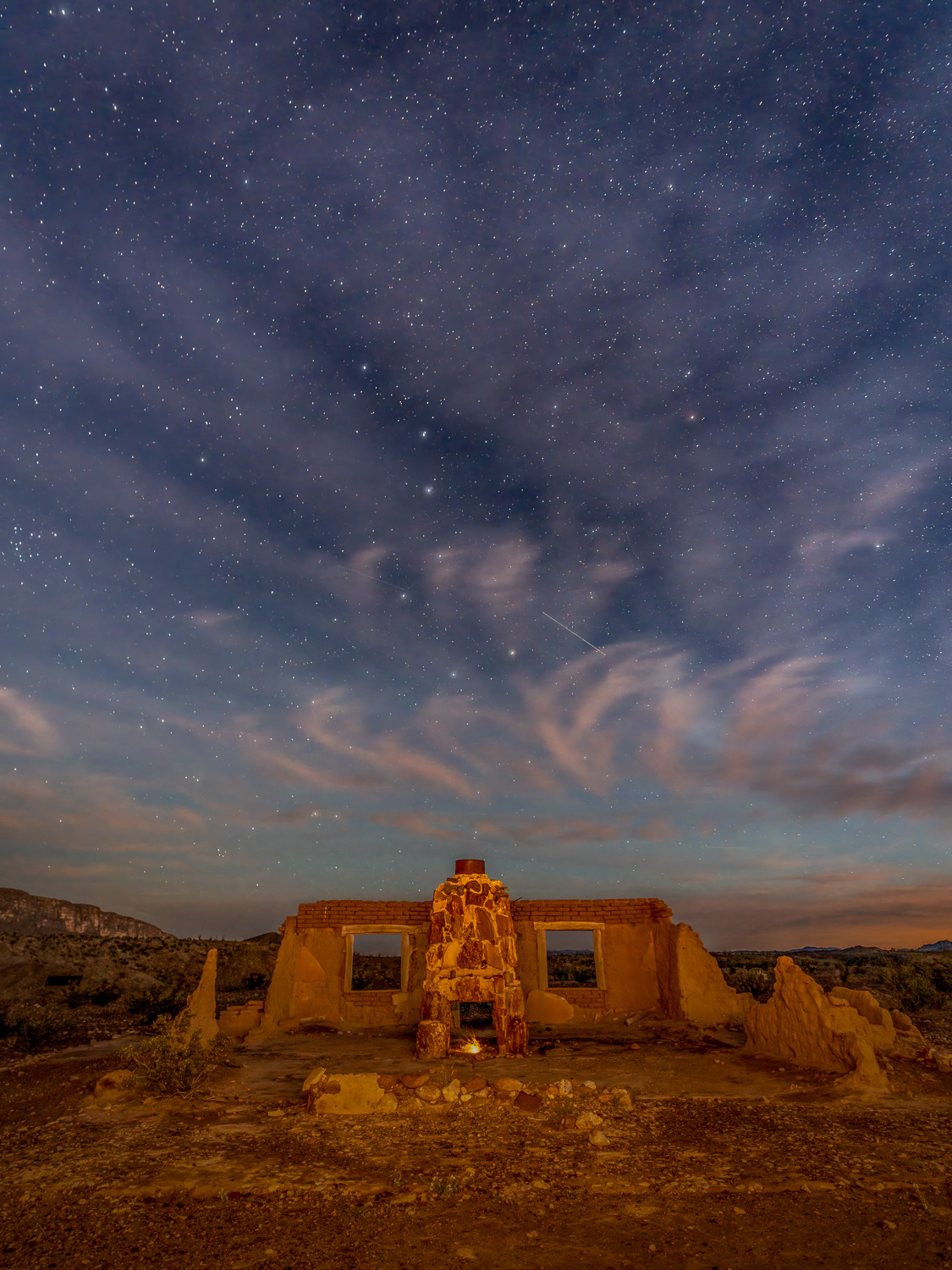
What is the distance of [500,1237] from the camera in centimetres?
486

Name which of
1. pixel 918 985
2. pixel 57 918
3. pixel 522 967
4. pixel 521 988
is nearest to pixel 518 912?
pixel 522 967

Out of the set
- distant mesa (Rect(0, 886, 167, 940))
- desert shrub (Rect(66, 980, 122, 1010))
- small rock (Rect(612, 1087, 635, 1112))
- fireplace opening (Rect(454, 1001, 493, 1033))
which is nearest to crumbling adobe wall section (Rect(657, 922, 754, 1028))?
fireplace opening (Rect(454, 1001, 493, 1033))

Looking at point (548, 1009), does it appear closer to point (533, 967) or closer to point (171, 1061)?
point (533, 967)

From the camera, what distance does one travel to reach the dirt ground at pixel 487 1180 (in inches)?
183

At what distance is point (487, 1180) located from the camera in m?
5.88

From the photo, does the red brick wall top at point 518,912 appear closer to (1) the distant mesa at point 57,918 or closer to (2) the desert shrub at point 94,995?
(2) the desert shrub at point 94,995

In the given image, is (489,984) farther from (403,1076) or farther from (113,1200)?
(113,1200)

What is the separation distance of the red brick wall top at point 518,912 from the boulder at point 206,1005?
3175 mm

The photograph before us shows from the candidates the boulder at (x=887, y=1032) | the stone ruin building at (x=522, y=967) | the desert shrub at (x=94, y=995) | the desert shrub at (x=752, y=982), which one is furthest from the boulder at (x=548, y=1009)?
the desert shrub at (x=94, y=995)

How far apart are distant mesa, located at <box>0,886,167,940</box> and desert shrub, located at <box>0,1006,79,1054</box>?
48.4 metres

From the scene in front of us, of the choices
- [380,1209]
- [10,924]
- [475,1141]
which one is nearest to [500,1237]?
[380,1209]

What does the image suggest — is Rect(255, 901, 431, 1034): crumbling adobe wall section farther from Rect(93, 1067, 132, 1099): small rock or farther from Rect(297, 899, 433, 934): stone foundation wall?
Rect(93, 1067, 132, 1099): small rock

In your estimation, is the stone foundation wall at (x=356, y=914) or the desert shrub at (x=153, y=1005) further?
the desert shrub at (x=153, y=1005)

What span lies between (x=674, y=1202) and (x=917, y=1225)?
5.70ft
